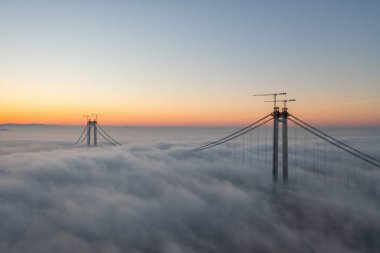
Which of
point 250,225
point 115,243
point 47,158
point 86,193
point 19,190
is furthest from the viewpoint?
point 47,158

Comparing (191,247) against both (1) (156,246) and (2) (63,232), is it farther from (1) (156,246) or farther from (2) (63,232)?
(2) (63,232)

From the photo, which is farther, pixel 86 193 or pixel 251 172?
pixel 251 172

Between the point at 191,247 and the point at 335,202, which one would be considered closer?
the point at 191,247

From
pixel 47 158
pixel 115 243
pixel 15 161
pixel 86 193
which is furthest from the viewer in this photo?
pixel 47 158

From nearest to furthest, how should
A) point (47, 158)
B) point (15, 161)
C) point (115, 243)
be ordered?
point (115, 243) → point (15, 161) → point (47, 158)

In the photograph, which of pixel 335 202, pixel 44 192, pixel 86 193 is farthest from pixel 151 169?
pixel 335 202

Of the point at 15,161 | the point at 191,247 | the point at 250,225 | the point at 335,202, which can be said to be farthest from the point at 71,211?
the point at 335,202

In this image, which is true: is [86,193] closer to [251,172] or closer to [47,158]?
[47,158]

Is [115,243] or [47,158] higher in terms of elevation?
[47,158]

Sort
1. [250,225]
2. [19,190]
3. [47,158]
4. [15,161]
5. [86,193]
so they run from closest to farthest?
1. [250,225]
2. [19,190]
3. [86,193]
4. [15,161]
5. [47,158]
